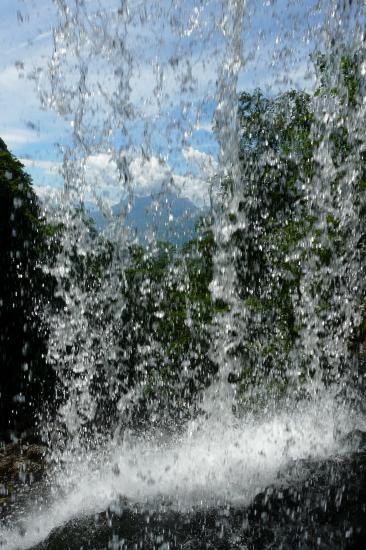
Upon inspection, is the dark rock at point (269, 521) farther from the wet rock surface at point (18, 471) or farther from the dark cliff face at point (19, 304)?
the dark cliff face at point (19, 304)

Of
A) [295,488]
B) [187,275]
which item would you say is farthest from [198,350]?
[295,488]

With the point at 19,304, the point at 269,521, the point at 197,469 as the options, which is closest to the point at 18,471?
the point at 197,469

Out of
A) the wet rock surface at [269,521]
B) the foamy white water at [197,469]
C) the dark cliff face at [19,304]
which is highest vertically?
Answer: the dark cliff face at [19,304]

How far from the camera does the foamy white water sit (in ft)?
20.1

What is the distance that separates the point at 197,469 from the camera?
7.13m

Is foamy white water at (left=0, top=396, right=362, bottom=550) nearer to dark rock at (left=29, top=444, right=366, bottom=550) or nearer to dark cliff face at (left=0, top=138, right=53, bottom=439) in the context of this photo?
dark rock at (left=29, top=444, right=366, bottom=550)

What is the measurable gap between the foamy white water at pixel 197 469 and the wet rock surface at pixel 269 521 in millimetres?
249

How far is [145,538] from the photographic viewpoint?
5148 mm

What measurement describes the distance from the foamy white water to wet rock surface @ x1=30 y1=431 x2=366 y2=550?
0.82ft

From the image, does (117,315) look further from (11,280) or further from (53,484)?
(53,484)

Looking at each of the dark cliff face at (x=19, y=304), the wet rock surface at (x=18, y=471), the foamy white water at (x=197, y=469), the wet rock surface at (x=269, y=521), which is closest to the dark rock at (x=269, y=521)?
the wet rock surface at (x=269, y=521)

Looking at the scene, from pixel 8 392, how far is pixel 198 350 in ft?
25.8

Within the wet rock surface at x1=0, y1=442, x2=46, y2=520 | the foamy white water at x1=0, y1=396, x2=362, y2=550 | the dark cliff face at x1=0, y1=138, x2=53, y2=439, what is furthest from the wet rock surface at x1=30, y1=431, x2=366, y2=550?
the dark cliff face at x1=0, y1=138, x2=53, y2=439

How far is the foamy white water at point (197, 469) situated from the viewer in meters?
6.14
